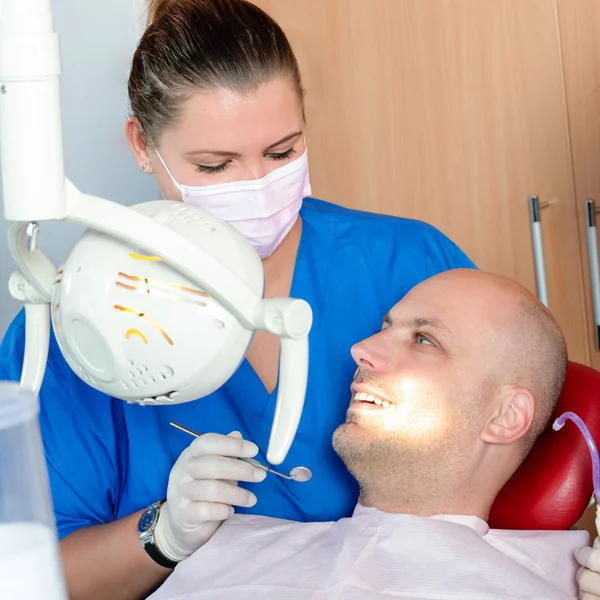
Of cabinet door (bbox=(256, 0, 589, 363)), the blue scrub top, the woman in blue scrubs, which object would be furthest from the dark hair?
cabinet door (bbox=(256, 0, 589, 363))

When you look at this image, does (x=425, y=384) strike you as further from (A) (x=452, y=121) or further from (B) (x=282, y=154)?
(A) (x=452, y=121)

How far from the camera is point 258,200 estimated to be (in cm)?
156

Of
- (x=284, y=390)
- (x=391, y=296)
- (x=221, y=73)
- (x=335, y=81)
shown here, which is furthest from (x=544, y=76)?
(x=284, y=390)

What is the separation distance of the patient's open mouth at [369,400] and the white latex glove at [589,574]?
13.7 inches

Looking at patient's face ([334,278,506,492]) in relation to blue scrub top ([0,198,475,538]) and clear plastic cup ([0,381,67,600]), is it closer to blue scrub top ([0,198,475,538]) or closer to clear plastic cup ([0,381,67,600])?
blue scrub top ([0,198,475,538])

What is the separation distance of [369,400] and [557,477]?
0.31m

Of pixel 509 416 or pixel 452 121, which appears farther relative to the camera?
pixel 452 121

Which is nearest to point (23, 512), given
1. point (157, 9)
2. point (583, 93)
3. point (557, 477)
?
point (557, 477)

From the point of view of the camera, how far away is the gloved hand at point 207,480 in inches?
54.0

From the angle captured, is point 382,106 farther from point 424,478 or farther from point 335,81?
point 424,478

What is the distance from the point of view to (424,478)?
4.82 ft

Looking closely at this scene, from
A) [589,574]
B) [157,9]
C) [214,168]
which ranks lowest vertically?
[589,574]

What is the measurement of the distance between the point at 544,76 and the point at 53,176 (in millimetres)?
1950

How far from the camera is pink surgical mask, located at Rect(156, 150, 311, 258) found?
1.55 meters
